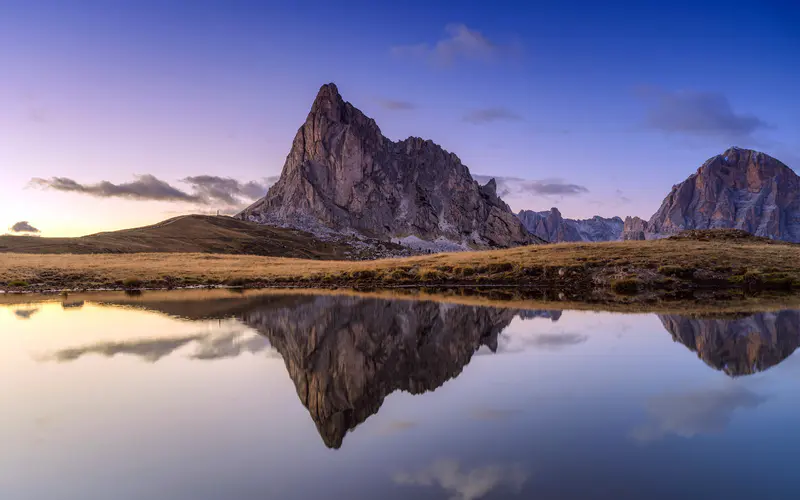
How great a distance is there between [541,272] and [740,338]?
32908mm

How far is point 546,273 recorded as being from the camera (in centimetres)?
5378

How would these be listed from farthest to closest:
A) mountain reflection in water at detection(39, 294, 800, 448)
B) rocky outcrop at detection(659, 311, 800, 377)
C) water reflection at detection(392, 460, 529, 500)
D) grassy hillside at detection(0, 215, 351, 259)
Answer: grassy hillside at detection(0, 215, 351, 259) < rocky outcrop at detection(659, 311, 800, 377) < mountain reflection in water at detection(39, 294, 800, 448) < water reflection at detection(392, 460, 529, 500)

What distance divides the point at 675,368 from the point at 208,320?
→ 74.5 feet

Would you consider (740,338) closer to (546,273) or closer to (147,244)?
(546,273)

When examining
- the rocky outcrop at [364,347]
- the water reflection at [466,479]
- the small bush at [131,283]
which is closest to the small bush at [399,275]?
the rocky outcrop at [364,347]

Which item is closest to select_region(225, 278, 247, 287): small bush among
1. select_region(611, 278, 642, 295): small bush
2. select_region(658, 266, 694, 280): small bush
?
select_region(611, 278, 642, 295): small bush

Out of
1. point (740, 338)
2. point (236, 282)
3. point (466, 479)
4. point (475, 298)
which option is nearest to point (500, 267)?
point (475, 298)

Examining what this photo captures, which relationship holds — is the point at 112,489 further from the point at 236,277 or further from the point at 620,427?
the point at 236,277

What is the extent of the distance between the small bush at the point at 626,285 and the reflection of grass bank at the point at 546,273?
0.08 m

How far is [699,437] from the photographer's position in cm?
1045

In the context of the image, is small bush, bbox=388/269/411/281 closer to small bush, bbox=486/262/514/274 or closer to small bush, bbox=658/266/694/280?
small bush, bbox=486/262/514/274

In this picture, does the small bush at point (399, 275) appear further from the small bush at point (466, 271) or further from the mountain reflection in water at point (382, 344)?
the mountain reflection in water at point (382, 344)

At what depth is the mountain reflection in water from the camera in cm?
1391

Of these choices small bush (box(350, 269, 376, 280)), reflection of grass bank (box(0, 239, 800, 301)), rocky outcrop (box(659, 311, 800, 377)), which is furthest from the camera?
small bush (box(350, 269, 376, 280))
